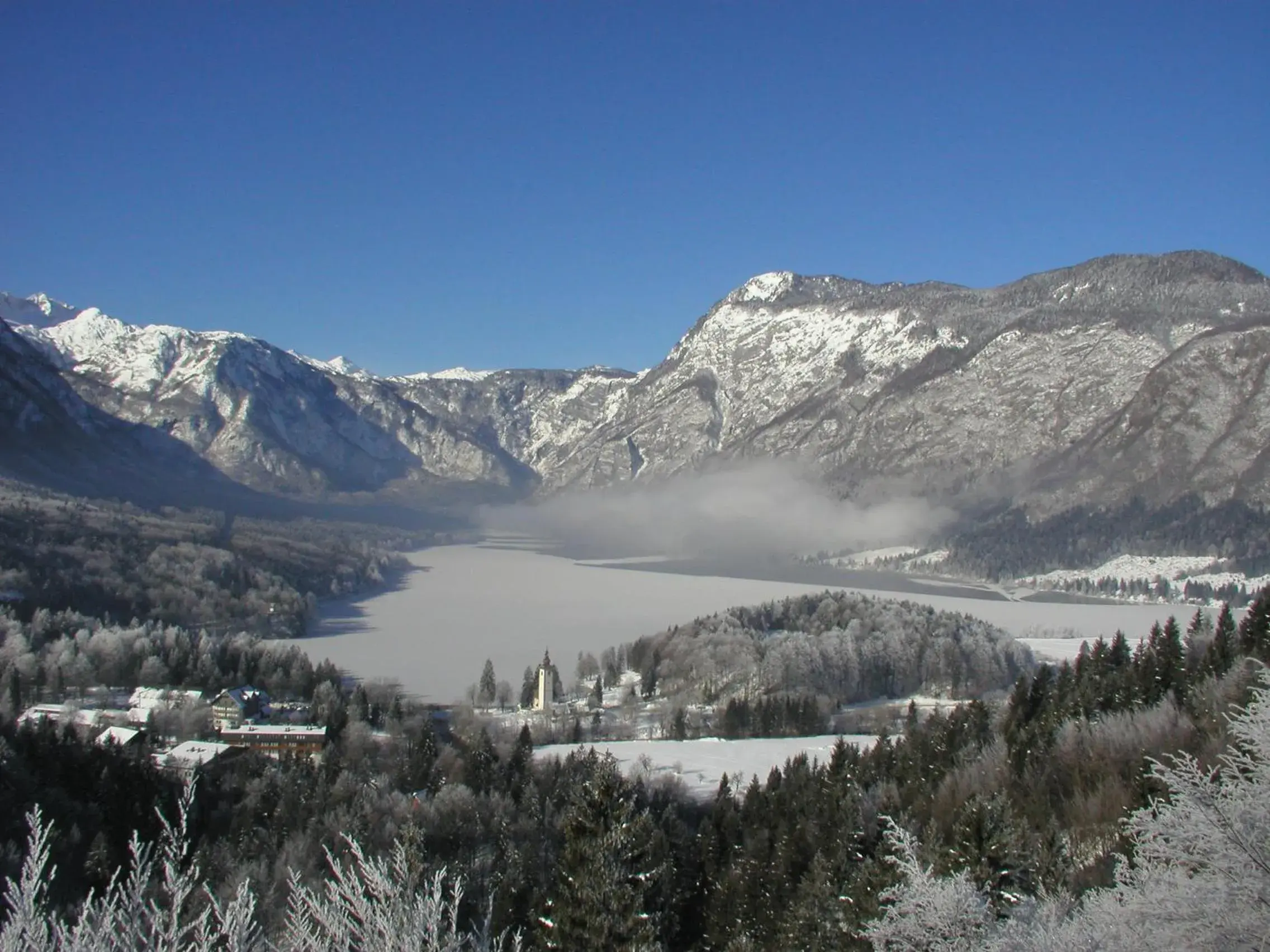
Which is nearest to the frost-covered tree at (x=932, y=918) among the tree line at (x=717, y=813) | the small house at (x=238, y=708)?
the tree line at (x=717, y=813)

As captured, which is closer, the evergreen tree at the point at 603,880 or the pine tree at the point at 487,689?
the evergreen tree at the point at 603,880

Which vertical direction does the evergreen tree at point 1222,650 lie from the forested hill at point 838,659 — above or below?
above

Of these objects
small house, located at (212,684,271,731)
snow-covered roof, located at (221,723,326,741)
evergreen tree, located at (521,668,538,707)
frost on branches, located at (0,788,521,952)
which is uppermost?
frost on branches, located at (0,788,521,952)

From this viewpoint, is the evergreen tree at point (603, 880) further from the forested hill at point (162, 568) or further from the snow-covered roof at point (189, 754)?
the forested hill at point (162, 568)

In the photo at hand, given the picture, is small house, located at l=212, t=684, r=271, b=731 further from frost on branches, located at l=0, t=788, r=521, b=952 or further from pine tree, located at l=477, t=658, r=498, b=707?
frost on branches, located at l=0, t=788, r=521, b=952

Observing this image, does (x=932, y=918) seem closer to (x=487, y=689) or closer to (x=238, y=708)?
(x=238, y=708)

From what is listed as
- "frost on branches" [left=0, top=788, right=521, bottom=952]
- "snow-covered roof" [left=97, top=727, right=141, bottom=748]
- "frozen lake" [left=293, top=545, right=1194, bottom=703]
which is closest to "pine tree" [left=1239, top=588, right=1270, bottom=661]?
"frost on branches" [left=0, top=788, right=521, bottom=952]

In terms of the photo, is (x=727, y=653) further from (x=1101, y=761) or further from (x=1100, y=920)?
(x=1100, y=920)
